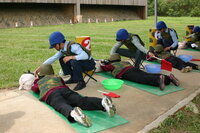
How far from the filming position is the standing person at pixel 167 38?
6.90m

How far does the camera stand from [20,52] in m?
8.88

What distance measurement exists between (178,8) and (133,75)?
44.4 meters

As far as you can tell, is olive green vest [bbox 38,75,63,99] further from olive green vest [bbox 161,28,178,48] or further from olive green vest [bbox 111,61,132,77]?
olive green vest [bbox 161,28,178,48]

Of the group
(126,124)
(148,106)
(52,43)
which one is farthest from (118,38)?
(126,124)

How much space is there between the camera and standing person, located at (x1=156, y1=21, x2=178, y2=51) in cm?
690

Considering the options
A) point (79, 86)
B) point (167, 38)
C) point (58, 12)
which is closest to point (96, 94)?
point (79, 86)

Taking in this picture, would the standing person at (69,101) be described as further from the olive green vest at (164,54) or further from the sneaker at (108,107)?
the olive green vest at (164,54)

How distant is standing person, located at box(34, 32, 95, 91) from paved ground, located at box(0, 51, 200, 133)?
33cm

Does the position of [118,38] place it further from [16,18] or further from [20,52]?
[16,18]

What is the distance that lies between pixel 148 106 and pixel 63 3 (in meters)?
21.5

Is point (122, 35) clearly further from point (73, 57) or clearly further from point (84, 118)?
point (84, 118)

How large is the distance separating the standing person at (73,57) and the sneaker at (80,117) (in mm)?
1583

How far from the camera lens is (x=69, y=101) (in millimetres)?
3885

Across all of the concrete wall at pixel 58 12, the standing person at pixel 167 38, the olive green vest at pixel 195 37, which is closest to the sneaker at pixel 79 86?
the standing person at pixel 167 38
